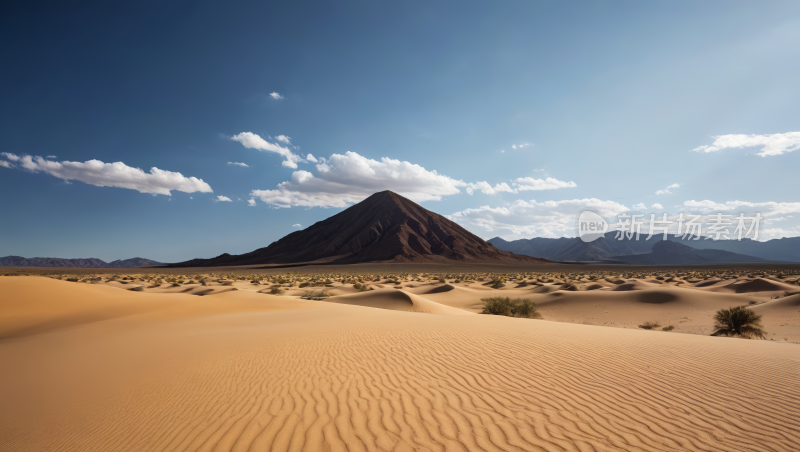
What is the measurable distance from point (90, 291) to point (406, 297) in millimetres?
15999

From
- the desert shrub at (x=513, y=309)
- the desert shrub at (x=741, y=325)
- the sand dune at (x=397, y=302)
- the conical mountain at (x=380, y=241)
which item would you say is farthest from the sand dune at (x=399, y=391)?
the conical mountain at (x=380, y=241)

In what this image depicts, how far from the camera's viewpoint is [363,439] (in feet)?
11.3

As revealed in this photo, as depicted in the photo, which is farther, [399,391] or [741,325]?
[741,325]

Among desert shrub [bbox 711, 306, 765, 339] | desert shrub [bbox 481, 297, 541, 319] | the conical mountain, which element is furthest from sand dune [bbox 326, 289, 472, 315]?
the conical mountain

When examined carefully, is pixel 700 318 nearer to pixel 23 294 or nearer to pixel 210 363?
pixel 210 363

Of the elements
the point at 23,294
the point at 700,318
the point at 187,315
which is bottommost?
the point at 700,318

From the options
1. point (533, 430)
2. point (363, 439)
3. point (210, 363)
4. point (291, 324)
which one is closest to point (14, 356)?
point (210, 363)

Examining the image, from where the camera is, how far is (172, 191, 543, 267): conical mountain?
119m

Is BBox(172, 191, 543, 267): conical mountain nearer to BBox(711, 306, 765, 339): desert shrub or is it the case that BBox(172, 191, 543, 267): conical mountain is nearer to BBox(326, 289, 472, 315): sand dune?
BBox(326, 289, 472, 315): sand dune

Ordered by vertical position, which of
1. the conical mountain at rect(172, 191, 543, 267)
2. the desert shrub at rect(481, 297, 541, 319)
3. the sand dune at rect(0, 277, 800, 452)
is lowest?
the desert shrub at rect(481, 297, 541, 319)

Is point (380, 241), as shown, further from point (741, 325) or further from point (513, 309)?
point (741, 325)

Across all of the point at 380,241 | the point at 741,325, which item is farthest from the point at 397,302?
the point at 380,241

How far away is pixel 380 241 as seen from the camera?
126 meters

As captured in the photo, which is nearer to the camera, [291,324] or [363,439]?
[363,439]
